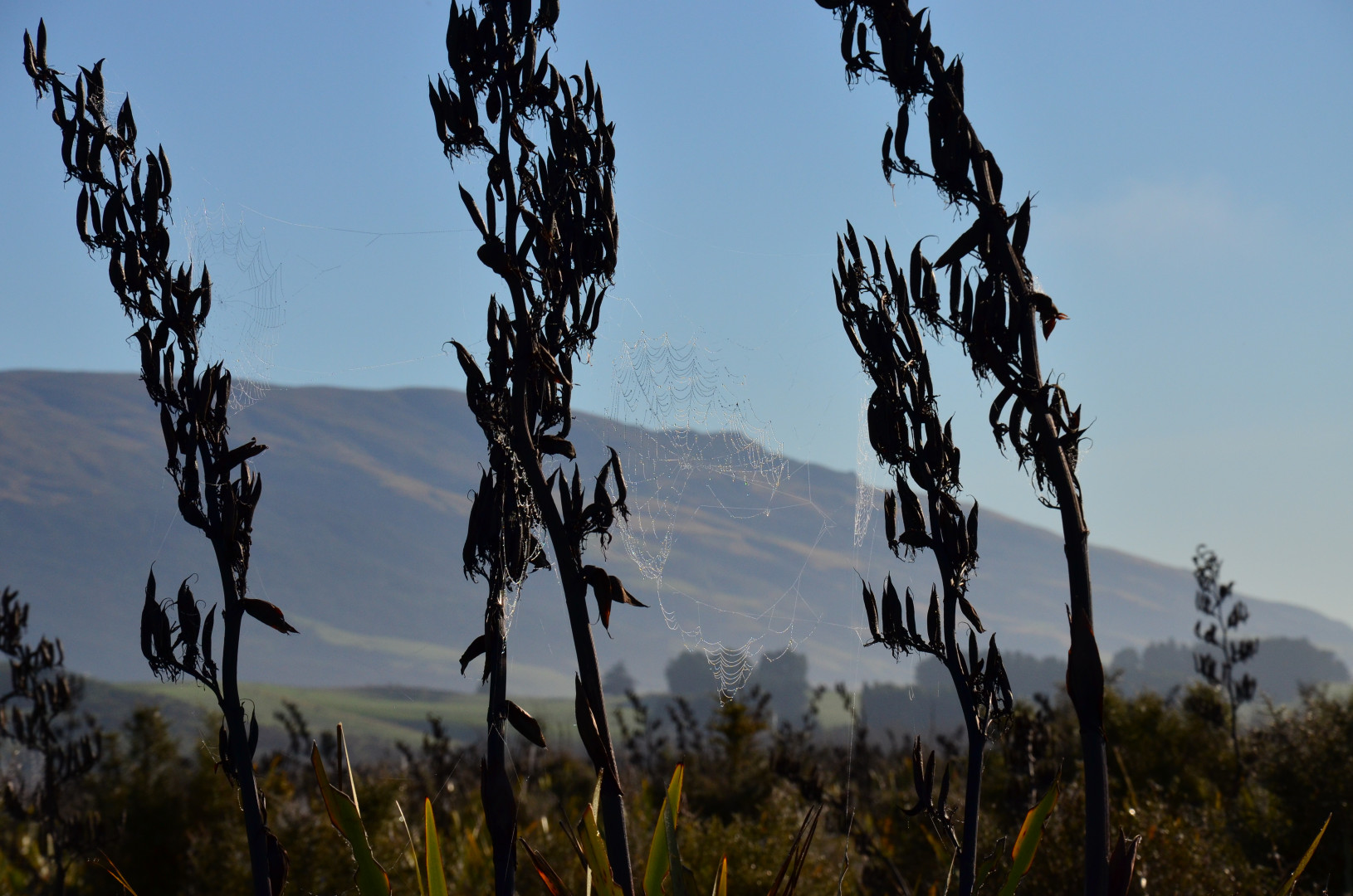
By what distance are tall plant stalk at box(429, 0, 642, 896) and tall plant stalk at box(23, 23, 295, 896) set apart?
0.81 m

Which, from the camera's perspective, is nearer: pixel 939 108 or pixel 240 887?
pixel 939 108

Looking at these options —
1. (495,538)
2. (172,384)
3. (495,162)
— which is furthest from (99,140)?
(495,538)

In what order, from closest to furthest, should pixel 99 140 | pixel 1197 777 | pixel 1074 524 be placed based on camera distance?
1. pixel 1074 524
2. pixel 99 140
3. pixel 1197 777

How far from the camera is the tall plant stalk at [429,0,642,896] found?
11.2 ft

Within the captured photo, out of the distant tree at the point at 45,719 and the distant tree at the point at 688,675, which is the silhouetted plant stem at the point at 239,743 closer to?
the distant tree at the point at 45,719

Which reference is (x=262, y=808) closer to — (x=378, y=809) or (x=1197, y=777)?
(x=378, y=809)

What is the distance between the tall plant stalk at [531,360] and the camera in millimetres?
3406

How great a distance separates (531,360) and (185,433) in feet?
4.32

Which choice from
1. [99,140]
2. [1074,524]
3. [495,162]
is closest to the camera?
[1074,524]

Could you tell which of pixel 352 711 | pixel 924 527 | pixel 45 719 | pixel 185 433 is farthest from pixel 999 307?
pixel 352 711

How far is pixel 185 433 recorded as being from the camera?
12.7ft

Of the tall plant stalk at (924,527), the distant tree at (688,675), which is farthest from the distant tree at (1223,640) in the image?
the distant tree at (688,675)

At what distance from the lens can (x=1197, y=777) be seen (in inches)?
450

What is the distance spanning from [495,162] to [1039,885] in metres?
5.59
